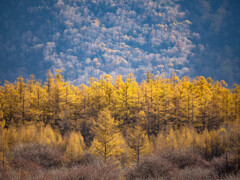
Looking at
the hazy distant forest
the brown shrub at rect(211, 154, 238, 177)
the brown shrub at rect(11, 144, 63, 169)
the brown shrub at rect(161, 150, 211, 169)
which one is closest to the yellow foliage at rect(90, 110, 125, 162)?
the hazy distant forest

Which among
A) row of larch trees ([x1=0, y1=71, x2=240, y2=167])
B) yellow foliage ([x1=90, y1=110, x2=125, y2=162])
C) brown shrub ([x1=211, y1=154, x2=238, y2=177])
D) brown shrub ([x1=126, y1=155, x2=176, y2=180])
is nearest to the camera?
brown shrub ([x1=126, y1=155, x2=176, y2=180])

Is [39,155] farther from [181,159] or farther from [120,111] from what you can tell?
[181,159]

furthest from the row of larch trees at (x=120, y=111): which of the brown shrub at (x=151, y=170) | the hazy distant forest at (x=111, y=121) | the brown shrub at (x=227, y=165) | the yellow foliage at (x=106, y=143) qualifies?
the brown shrub at (x=151, y=170)

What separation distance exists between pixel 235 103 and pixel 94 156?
2591cm

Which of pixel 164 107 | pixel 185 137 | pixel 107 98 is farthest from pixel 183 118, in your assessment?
pixel 107 98

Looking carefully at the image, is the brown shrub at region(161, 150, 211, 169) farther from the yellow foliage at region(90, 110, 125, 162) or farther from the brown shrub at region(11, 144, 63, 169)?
the brown shrub at region(11, 144, 63, 169)

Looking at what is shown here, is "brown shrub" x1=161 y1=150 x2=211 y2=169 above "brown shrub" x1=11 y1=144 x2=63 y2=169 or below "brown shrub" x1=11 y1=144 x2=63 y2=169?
above

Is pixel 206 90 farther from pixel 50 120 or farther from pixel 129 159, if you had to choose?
pixel 50 120

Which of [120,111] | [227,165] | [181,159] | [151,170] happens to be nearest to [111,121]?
[120,111]

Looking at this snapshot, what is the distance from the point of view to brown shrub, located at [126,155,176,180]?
8114 mm

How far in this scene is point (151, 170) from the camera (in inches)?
336

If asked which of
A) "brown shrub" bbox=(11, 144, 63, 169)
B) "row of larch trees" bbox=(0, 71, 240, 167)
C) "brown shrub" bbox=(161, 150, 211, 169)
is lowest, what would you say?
"brown shrub" bbox=(11, 144, 63, 169)

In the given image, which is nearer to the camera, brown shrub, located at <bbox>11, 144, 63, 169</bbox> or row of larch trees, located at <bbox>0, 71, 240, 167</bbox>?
brown shrub, located at <bbox>11, 144, 63, 169</bbox>

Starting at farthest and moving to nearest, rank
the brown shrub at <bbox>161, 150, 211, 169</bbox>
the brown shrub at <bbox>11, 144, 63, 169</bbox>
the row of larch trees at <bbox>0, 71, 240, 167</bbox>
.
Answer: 1. the row of larch trees at <bbox>0, 71, 240, 167</bbox>
2. the brown shrub at <bbox>11, 144, 63, 169</bbox>
3. the brown shrub at <bbox>161, 150, 211, 169</bbox>
